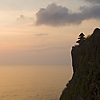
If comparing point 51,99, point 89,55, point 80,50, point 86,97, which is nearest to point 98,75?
point 86,97

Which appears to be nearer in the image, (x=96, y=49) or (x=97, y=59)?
(x=97, y=59)

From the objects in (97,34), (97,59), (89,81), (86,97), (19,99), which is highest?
(97,34)

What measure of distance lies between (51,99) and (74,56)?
7850cm

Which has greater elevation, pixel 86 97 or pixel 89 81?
pixel 89 81

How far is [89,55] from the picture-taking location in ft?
123

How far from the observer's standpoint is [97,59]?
1242 inches

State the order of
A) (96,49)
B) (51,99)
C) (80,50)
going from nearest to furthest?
(96,49) < (80,50) < (51,99)

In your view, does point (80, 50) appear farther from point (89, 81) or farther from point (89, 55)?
point (89, 81)

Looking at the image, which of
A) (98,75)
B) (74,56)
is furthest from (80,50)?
(98,75)

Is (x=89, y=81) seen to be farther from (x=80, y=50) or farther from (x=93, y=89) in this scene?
(x=80, y=50)

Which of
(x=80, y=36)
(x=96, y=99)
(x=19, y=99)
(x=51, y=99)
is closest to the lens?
(x=96, y=99)

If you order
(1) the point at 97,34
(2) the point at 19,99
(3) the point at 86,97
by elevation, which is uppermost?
(1) the point at 97,34

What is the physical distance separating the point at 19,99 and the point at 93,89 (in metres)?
114

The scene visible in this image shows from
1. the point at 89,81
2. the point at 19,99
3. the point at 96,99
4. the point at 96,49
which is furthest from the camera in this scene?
the point at 19,99
